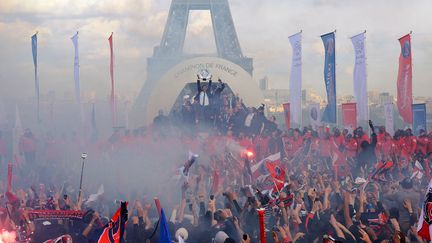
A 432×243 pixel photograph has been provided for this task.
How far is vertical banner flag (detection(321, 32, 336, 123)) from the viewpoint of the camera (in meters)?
17.9

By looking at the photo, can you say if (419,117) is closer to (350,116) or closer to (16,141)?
(350,116)

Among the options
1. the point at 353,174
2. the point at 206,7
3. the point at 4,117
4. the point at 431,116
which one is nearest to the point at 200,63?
the point at 4,117

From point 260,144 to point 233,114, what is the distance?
165 inches

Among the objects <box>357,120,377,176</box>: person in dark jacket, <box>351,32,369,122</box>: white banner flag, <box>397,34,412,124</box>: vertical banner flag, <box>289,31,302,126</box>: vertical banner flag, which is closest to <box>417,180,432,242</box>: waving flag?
<box>357,120,377,176</box>: person in dark jacket

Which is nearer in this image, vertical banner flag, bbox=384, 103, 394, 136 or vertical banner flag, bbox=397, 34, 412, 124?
vertical banner flag, bbox=397, 34, 412, 124

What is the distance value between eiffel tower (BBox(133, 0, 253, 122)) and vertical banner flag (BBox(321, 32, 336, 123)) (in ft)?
87.5

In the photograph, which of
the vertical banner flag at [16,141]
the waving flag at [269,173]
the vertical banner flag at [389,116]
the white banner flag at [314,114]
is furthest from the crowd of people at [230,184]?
the vertical banner flag at [389,116]

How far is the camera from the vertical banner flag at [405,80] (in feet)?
53.2

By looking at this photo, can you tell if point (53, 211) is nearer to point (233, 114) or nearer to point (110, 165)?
point (110, 165)

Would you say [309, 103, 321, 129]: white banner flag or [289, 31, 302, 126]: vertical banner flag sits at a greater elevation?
[289, 31, 302, 126]: vertical banner flag

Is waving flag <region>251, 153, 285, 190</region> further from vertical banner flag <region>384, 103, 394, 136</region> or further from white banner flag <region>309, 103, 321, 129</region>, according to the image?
white banner flag <region>309, 103, 321, 129</region>

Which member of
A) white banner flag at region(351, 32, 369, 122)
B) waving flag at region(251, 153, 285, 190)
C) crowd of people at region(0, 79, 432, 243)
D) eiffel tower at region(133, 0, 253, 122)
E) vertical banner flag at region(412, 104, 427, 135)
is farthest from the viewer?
eiffel tower at region(133, 0, 253, 122)

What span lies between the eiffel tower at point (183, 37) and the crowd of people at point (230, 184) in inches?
949

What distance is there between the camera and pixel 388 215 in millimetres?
9203
